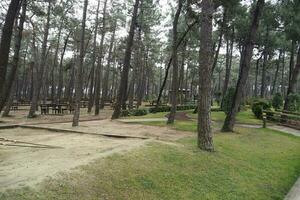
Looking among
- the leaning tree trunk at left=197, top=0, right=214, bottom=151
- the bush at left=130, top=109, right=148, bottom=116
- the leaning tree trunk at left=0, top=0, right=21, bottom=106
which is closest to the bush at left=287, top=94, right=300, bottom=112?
the bush at left=130, top=109, right=148, bottom=116

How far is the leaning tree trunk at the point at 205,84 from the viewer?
10.1m

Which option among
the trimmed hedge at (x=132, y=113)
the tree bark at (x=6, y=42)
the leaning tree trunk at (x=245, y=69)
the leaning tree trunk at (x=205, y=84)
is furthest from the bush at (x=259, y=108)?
the tree bark at (x=6, y=42)

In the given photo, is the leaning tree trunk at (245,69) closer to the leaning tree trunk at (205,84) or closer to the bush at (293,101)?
the leaning tree trunk at (205,84)

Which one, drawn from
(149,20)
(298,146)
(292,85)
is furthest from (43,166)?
(149,20)

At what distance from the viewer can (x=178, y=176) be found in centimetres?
740

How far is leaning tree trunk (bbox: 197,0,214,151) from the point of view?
10094mm

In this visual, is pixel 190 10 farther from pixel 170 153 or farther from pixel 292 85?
pixel 170 153

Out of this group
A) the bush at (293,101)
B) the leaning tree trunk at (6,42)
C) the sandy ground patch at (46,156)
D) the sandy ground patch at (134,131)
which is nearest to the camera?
the sandy ground patch at (46,156)

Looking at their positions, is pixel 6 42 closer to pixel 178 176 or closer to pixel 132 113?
pixel 178 176

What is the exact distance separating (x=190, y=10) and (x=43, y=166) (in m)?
15.1

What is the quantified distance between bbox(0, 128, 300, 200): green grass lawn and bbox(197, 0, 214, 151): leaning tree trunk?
0.46 meters

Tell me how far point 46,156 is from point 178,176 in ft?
10.5

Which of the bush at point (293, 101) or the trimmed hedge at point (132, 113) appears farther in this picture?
the trimmed hedge at point (132, 113)

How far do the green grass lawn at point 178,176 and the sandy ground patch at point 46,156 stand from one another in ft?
1.20
